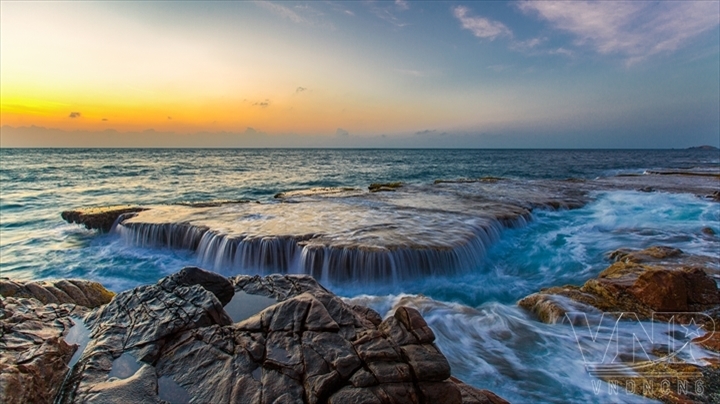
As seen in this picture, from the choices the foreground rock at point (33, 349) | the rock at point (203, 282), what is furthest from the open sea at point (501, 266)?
the foreground rock at point (33, 349)

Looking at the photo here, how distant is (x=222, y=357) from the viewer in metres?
3.32

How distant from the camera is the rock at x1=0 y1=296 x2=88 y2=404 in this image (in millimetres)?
2949

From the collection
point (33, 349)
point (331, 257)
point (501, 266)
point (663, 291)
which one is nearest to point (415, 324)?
point (33, 349)

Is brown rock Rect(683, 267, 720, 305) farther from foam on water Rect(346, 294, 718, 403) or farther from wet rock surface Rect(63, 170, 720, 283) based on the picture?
wet rock surface Rect(63, 170, 720, 283)

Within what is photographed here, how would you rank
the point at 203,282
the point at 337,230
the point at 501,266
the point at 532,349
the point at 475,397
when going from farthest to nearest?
1. the point at 337,230
2. the point at 501,266
3. the point at 532,349
4. the point at 203,282
5. the point at 475,397

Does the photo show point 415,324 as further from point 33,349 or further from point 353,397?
point 33,349

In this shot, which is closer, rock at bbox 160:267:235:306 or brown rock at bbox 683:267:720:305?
rock at bbox 160:267:235:306

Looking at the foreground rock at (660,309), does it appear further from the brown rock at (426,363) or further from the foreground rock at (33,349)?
the foreground rock at (33,349)

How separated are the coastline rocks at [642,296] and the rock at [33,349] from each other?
7.74 metres

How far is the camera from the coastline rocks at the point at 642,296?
6.80 meters

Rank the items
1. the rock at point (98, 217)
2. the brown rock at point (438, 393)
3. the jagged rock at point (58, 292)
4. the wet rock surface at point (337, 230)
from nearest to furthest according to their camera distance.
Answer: the brown rock at point (438, 393), the jagged rock at point (58, 292), the wet rock surface at point (337, 230), the rock at point (98, 217)

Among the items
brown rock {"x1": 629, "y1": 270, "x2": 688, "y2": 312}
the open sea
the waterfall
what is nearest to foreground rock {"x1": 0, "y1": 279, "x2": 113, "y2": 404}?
the open sea

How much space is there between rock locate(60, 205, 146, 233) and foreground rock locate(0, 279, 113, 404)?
12.1 metres

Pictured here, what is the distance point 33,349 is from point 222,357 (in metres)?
1.97
